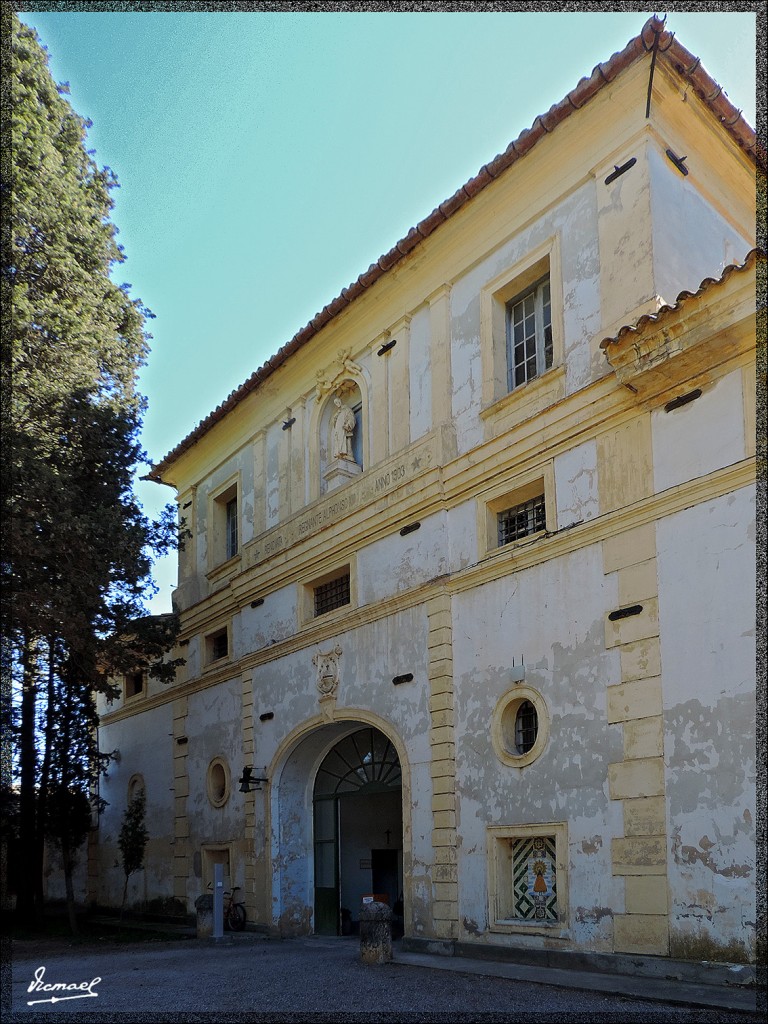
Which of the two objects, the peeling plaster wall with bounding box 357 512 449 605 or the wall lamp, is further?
the wall lamp

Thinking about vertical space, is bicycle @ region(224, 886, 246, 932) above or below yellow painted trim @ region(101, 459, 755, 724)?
below

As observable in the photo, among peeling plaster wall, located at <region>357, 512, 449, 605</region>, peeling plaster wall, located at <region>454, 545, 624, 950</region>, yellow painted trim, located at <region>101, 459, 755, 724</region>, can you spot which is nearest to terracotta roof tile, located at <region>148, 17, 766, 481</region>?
yellow painted trim, located at <region>101, 459, 755, 724</region>

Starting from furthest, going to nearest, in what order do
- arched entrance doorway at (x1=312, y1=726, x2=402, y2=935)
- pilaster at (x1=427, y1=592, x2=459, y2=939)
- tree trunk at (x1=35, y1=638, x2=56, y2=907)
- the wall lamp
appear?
1. tree trunk at (x1=35, y1=638, x2=56, y2=907)
2. the wall lamp
3. arched entrance doorway at (x1=312, y1=726, x2=402, y2=935)
4. pilaster at (x1=427, y1=592, x2=459, y2=939)

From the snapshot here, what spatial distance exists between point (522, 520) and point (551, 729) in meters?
2.76

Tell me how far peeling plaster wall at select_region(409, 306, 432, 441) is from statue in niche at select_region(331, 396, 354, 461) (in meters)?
1.86

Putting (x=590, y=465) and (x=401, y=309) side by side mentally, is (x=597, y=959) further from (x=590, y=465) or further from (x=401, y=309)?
(x=401, y=309)

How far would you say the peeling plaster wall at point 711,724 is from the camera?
9.52 metres

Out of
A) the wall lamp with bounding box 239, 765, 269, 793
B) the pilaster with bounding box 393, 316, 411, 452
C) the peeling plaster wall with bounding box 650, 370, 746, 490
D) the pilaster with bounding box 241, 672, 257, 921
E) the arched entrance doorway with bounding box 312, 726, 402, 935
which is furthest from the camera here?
the wall lamp with bounding box 239, 765, 269, 793

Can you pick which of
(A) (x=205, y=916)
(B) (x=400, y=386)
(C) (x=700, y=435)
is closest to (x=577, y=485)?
(C) (x=700, y=435)

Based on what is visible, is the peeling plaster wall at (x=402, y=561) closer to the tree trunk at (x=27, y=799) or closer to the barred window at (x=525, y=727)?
the barred window at (x=525, y=727)

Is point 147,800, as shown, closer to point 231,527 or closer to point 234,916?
point 234,916

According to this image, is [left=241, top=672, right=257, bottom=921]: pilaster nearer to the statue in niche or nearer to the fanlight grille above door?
the fanlight grille above door

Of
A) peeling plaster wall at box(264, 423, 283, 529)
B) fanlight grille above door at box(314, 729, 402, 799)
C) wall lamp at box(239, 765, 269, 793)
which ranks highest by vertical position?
peeling plaster wall at box(264, 423, 283, 529)

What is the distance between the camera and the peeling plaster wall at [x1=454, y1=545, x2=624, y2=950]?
36.1 ft
